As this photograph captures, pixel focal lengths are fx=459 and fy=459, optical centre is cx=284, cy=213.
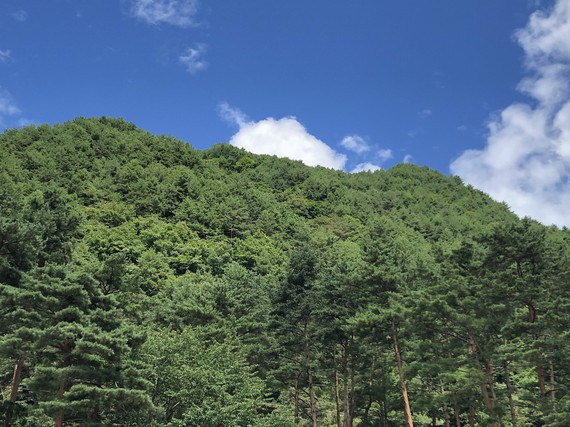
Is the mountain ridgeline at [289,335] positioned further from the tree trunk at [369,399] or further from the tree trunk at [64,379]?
the tree trunk at [369,399]

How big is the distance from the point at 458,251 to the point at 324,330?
8.76 meters

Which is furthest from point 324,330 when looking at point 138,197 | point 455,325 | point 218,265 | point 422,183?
point 422,183

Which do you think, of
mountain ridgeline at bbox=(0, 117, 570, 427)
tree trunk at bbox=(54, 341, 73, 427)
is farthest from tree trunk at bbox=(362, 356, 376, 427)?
tree trunk at bbox=(54, 341, 73, 427)

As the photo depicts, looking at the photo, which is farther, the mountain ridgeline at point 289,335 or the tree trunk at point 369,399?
the tree trunk at point 369,399

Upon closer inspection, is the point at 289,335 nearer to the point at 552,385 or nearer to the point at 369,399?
the point at 369,399

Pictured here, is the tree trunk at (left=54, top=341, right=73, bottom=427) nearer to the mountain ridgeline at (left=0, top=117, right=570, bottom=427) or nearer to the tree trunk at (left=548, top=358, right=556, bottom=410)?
the mountain ridgeline at (left=0, top=117, right=570, bottom=427)

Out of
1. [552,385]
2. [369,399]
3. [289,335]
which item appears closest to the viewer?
[552,385]

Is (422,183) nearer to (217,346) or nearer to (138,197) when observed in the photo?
(138,197)

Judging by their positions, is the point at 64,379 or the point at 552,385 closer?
the point at 64,379

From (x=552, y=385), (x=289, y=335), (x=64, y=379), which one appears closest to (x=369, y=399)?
(x=289, y=335)

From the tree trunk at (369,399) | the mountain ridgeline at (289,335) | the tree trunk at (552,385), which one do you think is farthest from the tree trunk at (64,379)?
the tree trunk at (552,385)

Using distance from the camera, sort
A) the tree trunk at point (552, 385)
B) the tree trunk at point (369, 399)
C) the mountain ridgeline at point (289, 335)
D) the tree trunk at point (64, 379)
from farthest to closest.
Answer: the tree trunk at point (369, 399), the tree trunk at point (552, 385), the mountain ridgeline at point (289, 335), the tree trunk at point (64, 379)

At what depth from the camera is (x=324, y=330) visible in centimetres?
2672

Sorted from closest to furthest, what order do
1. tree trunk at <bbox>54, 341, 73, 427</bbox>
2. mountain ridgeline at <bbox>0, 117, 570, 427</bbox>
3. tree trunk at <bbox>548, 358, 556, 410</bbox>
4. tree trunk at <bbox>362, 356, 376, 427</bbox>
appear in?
tree trunk at <bbox>54, 341, 73, 427</bbox> → mountain ridgeline at <bbox>0, 117, 570, 427</bbox> → tree trunk at <bbox>548, 358, 556, 410</bbox> → tree trunk at <bbox>362, 356, 376, 427</bbox>
